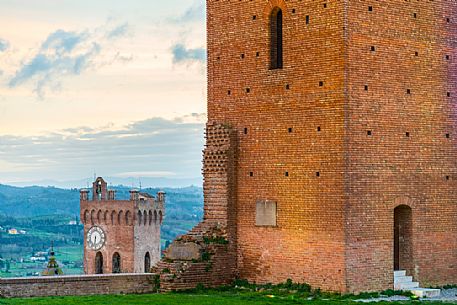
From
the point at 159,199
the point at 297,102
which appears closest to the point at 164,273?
the point at 297,102

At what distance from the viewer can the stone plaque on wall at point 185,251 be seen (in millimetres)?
26000

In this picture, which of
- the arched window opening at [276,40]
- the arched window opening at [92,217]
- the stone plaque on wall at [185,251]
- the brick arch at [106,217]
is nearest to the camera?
the stone plaque on wall at [185,251]

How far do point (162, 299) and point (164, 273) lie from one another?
9.02ft

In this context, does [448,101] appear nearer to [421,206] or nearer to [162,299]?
[421,206]

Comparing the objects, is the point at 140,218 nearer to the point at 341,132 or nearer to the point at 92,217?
the point at 92,217

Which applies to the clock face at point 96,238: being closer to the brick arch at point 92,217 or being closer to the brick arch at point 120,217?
the brick arch at point 92,217

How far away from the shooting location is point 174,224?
5689 inches

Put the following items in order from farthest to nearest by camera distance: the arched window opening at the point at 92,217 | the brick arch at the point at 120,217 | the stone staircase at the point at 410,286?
the arched window opening at the point at 92,217 < the brick arch at the point at 120,217 < the stone staircase at the point at 410,286

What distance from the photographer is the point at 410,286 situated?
25141 mm

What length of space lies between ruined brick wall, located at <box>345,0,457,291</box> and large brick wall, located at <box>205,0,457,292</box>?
0.03 m

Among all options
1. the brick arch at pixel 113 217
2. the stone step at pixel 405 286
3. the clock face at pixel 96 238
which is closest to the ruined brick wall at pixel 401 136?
the stone step at pixel 405 286

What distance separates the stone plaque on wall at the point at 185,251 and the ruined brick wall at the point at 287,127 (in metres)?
A: 1.29

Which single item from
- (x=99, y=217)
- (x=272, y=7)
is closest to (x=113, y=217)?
(x=99, y=217)

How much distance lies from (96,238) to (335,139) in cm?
5541
